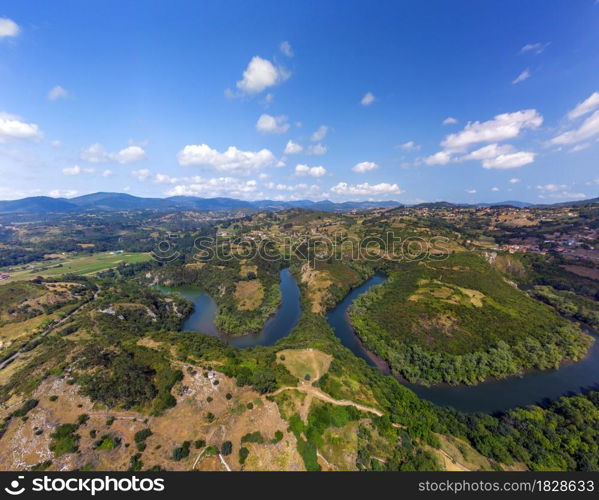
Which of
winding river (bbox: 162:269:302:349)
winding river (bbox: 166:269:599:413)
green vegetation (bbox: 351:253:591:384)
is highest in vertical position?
green vegetation (bbox: 351:253:591:384)

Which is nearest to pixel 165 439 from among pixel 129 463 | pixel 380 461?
pixel 129 463

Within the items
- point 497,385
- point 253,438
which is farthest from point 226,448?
point 497,385

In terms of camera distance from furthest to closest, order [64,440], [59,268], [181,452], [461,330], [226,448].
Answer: [59,268] → [461,330] → [226,448] → [181,452] → [64,440]

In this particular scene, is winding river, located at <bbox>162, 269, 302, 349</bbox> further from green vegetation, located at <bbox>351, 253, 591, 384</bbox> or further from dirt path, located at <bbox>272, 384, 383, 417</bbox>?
dirt path, located at <bbox>272, 384, 383, 417</bbox>

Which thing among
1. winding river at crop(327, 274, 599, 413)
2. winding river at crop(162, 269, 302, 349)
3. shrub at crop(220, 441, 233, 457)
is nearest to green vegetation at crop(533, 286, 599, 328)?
winding river at crop(327, 274, 599, 413)

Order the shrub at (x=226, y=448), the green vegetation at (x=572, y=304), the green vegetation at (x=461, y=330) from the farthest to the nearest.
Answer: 1. the green vegetation at (x=572, y=304)
2. the green vegetation at (x=461, y=330)
3. the shrub at (x=226, y=448)

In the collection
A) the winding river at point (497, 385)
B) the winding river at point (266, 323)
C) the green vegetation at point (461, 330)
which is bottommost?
the winding river at point (266, 323)

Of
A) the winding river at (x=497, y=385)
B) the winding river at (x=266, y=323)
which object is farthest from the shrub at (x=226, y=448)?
the winding river at (x=266, y=323)

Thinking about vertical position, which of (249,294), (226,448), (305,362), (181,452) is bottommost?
(249,294)

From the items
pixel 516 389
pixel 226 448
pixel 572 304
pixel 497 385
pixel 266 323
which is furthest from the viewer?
pixel 266 323

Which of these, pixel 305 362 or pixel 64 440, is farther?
pixel 305 362

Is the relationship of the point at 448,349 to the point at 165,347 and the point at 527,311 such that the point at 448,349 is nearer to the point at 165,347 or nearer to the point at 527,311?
the point at 527,311

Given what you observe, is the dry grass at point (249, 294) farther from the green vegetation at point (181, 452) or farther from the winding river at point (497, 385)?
the green vegetation at point (181, 452)

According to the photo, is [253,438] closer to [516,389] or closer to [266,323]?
[266,323]
